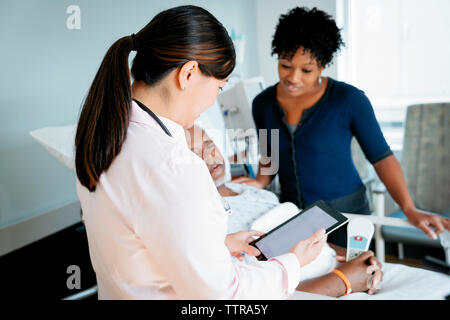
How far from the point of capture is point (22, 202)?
2.22 m

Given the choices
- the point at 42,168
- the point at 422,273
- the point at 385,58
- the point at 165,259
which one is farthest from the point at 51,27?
the point at 385,58

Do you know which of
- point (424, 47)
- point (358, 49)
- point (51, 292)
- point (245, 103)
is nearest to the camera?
point (51, 292)

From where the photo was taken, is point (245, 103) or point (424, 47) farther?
point (424, 47)

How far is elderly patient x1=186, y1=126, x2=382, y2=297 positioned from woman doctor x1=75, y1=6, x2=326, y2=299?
17.6 inches

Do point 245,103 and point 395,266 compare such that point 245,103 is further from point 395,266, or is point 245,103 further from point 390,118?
point 390,118

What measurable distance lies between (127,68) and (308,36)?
39.1 inches

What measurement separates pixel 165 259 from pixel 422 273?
96cm

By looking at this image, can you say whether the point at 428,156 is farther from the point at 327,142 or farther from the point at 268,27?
the point at 268,27

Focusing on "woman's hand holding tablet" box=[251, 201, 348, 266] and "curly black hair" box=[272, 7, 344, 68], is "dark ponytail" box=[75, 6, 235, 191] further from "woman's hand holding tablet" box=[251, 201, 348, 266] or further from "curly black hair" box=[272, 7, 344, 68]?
"curly black hair" box=[272, 7, 344, 68]

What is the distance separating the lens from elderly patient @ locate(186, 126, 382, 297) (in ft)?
3.91

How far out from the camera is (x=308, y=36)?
1.52 meters

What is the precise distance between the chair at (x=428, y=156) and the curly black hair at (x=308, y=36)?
108 centimetres

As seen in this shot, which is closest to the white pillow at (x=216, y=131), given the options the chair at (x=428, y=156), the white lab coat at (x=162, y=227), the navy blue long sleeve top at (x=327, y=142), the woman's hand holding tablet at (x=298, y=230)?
the navy blue long sleeve top at (x=327, y=142)

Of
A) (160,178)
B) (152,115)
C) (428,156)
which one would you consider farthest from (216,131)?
(160,178)
